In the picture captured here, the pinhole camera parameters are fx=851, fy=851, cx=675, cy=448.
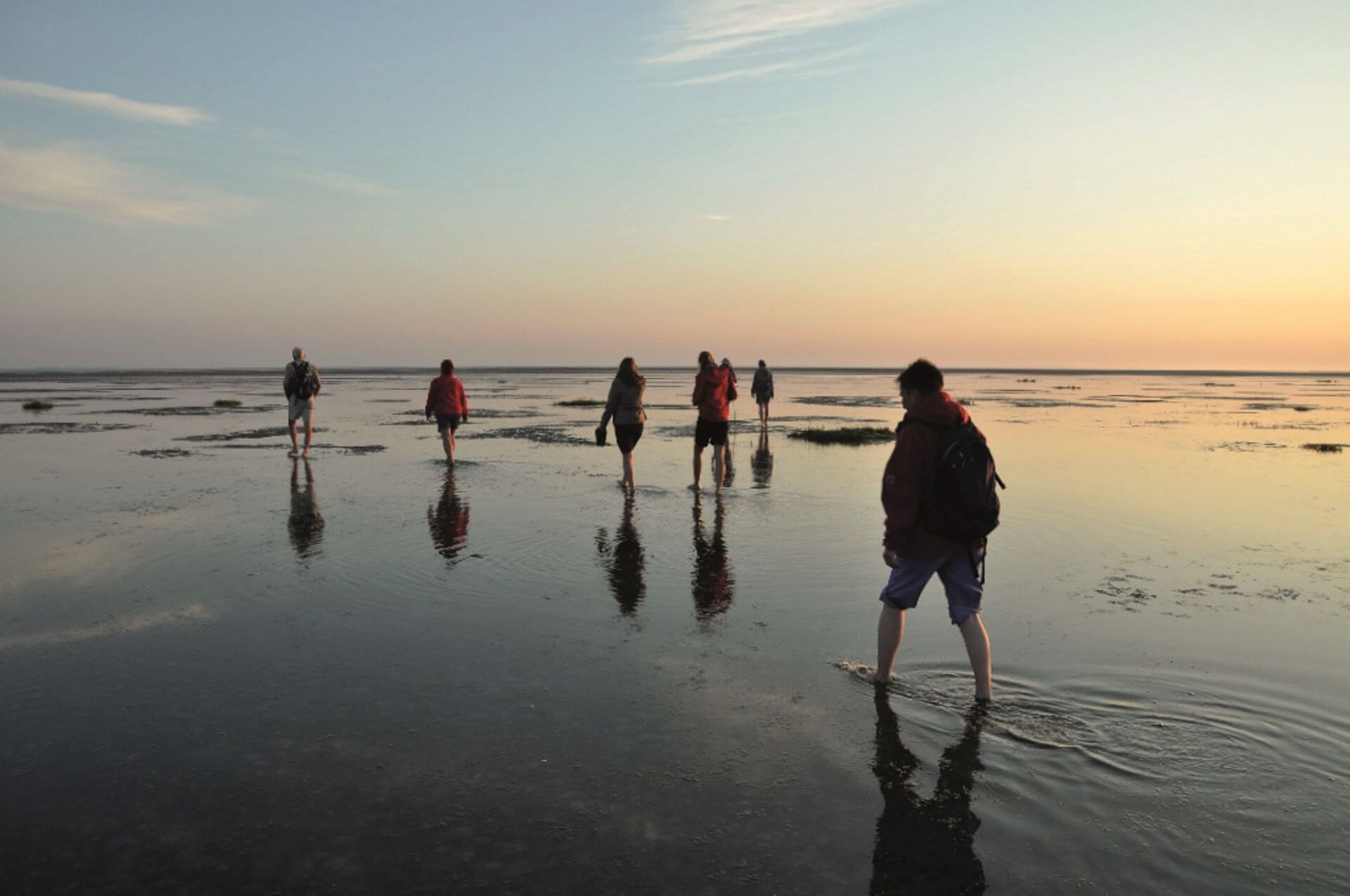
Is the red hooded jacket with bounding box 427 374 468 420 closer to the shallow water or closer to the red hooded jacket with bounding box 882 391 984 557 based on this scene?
the shallow water

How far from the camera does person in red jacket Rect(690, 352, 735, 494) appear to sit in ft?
48.4

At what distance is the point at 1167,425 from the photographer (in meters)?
33.3

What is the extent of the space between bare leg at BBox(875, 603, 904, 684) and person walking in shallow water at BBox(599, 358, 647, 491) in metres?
9.08

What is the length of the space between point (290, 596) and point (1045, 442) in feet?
75.1

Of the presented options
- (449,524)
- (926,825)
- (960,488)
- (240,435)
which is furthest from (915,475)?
(240,435)

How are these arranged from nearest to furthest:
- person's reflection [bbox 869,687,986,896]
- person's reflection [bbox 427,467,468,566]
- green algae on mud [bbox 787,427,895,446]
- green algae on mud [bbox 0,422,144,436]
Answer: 1. person's reflection [bbox 869,687,986,896]
2. person's reflection [bbox 427,467,468,566]
3. green algae on mud [bbox 787,427,895,446]
4. green algae on mud [bbox 0,422,144,436]

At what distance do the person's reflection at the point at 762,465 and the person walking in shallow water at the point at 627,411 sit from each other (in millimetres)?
2745

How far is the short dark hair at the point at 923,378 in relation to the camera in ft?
18.8

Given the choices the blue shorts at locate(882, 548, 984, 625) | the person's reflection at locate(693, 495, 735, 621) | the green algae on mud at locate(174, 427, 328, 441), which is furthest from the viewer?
the green algae on mud at locate(174, 427, 328, 441)

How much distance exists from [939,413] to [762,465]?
1452 centimetres

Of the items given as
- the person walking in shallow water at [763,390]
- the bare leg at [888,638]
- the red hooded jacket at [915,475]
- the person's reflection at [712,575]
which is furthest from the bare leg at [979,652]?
the person walking in shallow water at [763,390]

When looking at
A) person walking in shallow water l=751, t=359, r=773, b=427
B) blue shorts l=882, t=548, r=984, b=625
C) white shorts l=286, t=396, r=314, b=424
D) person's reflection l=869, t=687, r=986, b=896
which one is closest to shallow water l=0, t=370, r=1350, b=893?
person's reflection l=869, t=687, r=986, b=896

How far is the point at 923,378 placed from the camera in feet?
18.8

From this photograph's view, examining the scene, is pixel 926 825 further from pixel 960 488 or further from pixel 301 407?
pixel 301 407
